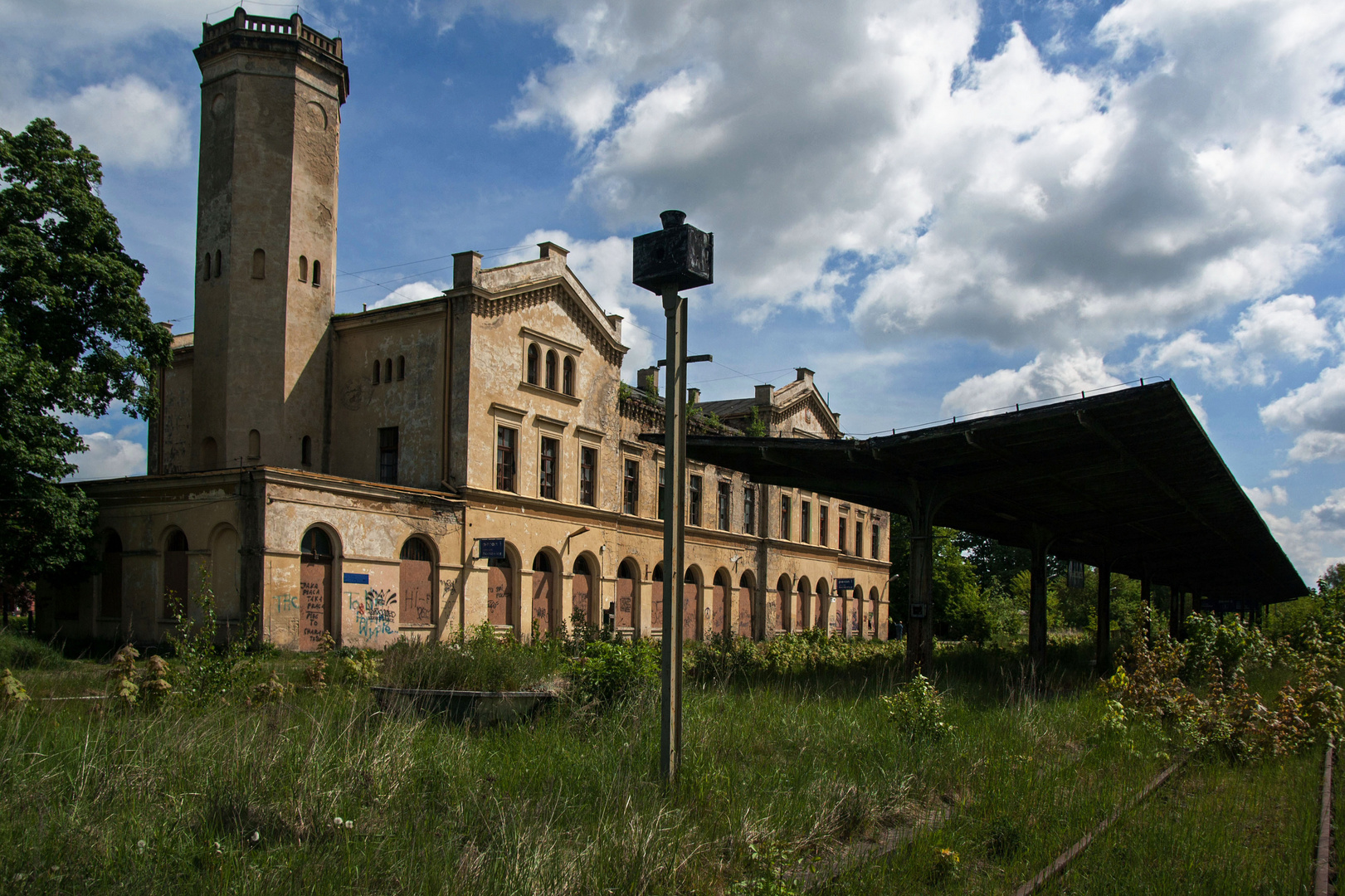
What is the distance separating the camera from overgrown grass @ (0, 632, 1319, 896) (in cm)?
455

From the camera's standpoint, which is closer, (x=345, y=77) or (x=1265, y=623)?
(x=345, y=77)

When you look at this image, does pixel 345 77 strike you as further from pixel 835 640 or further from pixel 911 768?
pixel 911 768

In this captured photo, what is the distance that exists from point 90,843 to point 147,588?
20.8m

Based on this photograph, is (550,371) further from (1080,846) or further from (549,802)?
(1080,846)

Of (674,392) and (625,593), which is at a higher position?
(674,392)

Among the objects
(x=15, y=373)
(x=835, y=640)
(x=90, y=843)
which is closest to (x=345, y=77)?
(x=15, y=373)

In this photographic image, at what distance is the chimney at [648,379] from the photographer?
36500 millimetres

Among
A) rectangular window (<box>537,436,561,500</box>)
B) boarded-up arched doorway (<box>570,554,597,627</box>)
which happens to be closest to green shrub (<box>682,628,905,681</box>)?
boarded-up arched doorway (<box>570,554,597,627</box>)

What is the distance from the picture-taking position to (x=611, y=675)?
898 centimetres

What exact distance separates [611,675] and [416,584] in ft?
53.5

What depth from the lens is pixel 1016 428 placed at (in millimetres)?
12570

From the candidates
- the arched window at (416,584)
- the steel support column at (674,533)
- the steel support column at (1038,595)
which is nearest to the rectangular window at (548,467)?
the arched window at (416,584)

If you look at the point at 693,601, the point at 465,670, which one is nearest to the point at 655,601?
the point at 693,601

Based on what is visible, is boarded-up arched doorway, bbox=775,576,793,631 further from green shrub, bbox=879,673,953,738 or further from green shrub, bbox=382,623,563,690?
green shrub, bbox=879,673,953,738
